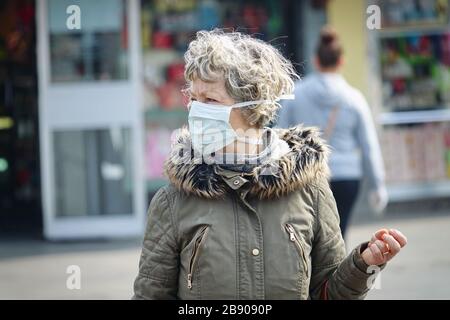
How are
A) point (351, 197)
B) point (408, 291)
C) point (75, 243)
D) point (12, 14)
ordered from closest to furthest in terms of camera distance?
point (351, 197)
point (408, 291)
point (75, 243)
point (12, 14)

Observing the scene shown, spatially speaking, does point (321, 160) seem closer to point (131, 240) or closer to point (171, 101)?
point (131, 240)

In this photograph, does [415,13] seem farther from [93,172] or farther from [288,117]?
[288,117]

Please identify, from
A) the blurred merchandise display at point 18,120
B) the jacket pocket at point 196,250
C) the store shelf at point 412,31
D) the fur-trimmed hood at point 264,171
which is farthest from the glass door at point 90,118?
the jacket pocket at point 196,250

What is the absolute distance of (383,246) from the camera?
2.98m

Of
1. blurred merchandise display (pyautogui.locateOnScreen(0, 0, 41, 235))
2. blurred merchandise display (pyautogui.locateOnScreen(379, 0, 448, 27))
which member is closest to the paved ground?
blurred merchandise display (pyautogui.locateOnScreen(0, 0, 41, 235))

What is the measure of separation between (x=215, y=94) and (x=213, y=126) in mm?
101

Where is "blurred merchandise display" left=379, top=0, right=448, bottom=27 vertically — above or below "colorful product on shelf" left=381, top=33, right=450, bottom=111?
above

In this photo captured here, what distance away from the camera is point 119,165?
32.4ft

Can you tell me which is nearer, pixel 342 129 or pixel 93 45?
pixel 342 129

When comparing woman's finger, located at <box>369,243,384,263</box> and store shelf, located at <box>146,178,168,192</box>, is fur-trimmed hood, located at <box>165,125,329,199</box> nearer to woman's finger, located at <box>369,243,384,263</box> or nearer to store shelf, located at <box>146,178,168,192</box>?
woman's finger, located at <box>369,243,384,263</box>

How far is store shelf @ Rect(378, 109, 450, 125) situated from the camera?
1083 centimetres

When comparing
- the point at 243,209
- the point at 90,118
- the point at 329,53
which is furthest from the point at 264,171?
the point at 90,118
